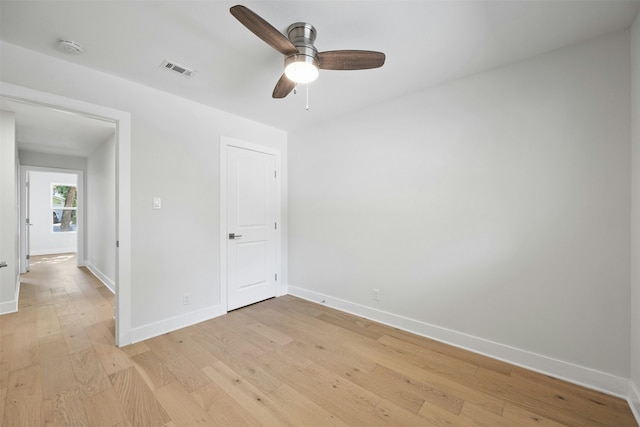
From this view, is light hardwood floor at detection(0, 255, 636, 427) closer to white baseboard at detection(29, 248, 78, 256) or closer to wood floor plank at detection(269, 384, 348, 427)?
wood floor plank at detection(269, 384, 348, 427)

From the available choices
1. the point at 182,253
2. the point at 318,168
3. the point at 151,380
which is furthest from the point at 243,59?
the point at 151,380

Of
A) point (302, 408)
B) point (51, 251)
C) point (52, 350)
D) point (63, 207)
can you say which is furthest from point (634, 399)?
point (63, 207)

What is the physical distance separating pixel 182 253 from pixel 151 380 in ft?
3.98

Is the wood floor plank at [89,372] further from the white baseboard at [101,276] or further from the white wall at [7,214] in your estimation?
the white wall at [7,214]

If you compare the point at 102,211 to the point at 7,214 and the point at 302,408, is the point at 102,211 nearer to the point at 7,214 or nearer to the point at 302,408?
the point at 7,214

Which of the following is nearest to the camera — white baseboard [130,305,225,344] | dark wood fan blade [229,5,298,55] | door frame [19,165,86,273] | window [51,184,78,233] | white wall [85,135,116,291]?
dark wood fan blade [229,5,298,55]

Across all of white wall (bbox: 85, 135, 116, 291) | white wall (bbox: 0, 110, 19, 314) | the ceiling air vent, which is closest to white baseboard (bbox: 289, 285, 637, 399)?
the ceiling air vent

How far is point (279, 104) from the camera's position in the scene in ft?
9.62

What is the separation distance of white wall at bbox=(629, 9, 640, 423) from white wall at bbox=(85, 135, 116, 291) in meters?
5.27

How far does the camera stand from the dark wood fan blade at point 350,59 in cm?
163

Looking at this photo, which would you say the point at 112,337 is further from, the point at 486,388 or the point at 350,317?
the point at 486,388

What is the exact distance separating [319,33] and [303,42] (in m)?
0.17

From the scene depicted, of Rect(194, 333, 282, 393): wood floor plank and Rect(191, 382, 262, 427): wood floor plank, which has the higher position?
Rect(194, 333, 282, 393): wood floor plank

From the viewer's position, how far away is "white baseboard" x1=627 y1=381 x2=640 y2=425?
5.15 ft
